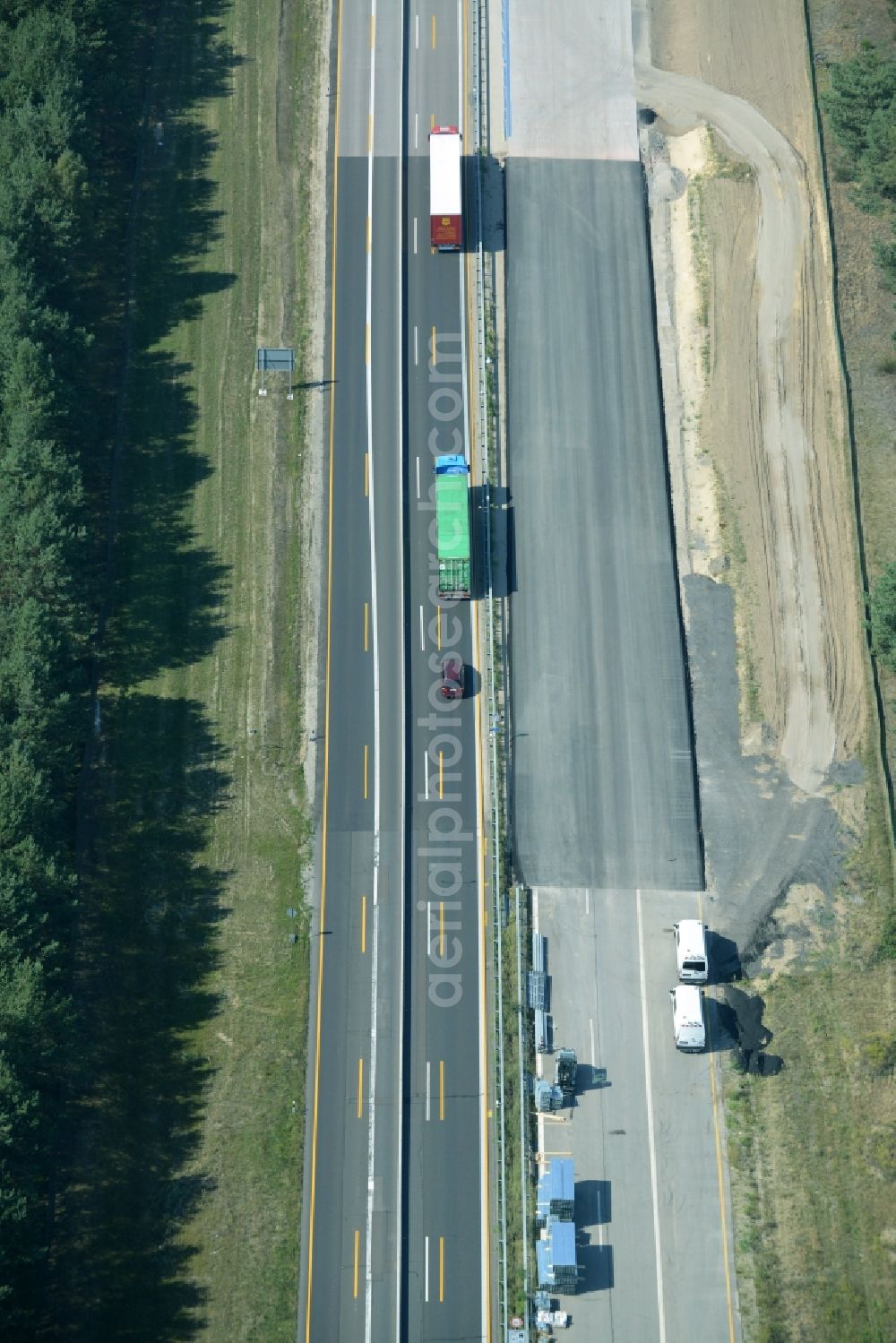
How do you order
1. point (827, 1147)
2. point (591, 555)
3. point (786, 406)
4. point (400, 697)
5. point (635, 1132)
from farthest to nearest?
point (786, 406) → point (591, 555) → point (400, 697) → point (635, 1132) → point (827, 1147)

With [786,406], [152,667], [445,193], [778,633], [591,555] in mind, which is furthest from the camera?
[445,193]

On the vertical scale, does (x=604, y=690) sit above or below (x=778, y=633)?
below

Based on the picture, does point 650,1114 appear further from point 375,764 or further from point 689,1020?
point 375,764

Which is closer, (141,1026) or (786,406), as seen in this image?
(141,1026)

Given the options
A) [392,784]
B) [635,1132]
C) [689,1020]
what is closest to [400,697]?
[392,784]

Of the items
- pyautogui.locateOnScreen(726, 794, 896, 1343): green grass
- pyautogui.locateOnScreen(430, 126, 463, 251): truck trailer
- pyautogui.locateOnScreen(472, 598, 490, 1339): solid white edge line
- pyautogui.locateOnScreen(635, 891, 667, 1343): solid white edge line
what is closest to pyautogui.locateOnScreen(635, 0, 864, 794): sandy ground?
pyautogui.locateOnScreen(726, 794, 896, 1343): green grass

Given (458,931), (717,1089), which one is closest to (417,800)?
(458,931)

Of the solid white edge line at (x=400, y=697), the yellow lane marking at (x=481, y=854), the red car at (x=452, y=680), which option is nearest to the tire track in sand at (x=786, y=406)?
the yellow lane marking at (x=481, y=854)
